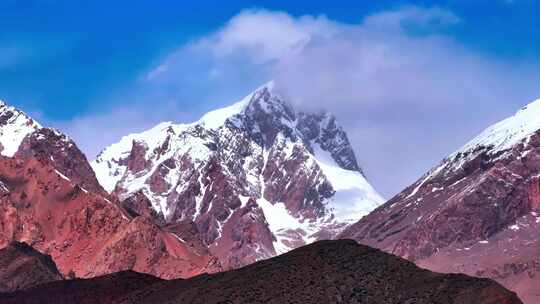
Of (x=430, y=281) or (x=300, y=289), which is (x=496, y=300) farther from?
(x=300, y=289)

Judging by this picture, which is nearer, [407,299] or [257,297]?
[407,299]

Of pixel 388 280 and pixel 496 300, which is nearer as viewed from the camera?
pixel 496 300

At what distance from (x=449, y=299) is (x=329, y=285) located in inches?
832

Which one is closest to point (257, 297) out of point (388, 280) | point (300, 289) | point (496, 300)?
point (300, 289)

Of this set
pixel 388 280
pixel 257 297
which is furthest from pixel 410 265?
pixel 257 297

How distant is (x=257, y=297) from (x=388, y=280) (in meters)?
18.4

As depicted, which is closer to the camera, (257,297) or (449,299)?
(449,299)

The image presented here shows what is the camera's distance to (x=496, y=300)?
581 feet

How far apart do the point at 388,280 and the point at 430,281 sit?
706 cm

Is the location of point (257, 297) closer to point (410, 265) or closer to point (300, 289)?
point (300, 289)

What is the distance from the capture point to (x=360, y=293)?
19100 cm

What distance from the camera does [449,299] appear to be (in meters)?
181

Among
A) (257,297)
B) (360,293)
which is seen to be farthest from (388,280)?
(257,297)

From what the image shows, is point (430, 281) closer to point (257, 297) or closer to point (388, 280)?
point (388, 280)
